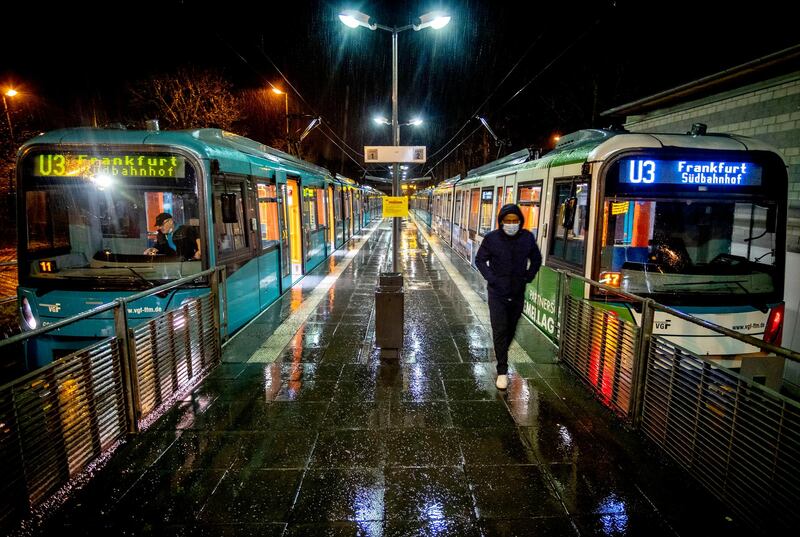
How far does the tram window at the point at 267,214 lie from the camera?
295 inches

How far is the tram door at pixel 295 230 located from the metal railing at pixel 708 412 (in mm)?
7876

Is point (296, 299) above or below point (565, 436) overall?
above

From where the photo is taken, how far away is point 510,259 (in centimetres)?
446

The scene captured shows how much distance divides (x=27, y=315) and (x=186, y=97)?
55.4ft

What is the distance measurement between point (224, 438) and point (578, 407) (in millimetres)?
3306

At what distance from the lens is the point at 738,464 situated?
270 cm

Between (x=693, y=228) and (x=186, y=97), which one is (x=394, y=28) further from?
(x=186, y=97)

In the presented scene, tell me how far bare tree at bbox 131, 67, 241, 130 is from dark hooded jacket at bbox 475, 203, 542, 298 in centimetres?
1770

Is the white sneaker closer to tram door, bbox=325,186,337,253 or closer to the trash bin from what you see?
the trash bin

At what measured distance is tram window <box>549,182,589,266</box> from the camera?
16.6ft

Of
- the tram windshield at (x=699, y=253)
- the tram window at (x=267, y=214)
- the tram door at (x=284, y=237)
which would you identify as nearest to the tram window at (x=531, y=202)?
the tram windshield at (x=699, y=253)

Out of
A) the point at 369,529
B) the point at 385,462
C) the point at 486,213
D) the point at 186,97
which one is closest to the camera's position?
the point at 369,529

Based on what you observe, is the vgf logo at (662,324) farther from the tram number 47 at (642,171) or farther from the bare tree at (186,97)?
the bare tree at (186,97)

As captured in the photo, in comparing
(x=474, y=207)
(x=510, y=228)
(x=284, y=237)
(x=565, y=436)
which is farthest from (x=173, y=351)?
(x=474, y=207)
